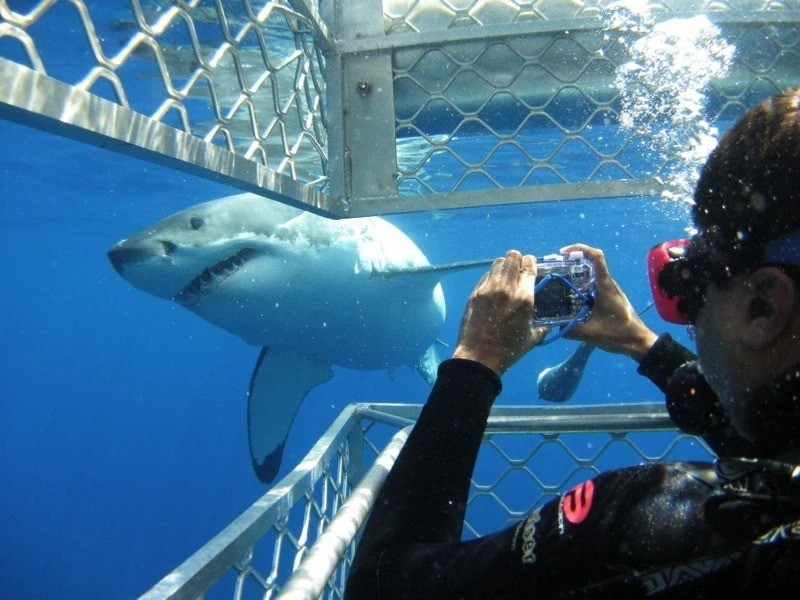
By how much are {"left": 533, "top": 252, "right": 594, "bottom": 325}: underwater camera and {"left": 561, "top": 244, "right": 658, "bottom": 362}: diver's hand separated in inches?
11.7

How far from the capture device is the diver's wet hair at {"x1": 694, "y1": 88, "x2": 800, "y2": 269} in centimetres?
88

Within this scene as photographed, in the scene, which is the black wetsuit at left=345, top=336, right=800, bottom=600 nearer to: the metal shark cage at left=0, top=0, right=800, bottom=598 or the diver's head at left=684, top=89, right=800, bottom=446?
the diver's head at left=684, top=89, right=800, bottom=446

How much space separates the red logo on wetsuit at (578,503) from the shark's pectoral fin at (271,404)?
5778 millimetres

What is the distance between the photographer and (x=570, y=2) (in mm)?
3395

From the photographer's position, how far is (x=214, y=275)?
16.9ft

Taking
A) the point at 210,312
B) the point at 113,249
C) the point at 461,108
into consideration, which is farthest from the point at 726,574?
the point at 210,312

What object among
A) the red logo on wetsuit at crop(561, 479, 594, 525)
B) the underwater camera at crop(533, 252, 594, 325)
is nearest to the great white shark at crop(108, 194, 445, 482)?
the underwater camera at crop(533, 252, 594, 325)

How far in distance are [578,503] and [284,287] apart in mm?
4756

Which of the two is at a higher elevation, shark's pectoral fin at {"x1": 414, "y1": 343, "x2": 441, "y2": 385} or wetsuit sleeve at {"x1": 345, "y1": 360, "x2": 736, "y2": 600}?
wetsuit sleeve at {"x1": 345, "y1": 360, "x2": 736, "y2": 600}

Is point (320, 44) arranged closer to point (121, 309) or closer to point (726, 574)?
point (726, 574)

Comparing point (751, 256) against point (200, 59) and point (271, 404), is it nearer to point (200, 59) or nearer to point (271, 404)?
point (200, 59)

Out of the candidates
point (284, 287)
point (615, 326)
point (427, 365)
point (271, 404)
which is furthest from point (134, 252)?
point (427, 365)

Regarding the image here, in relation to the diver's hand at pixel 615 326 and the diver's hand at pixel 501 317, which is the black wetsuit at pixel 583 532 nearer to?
the diver's hand at pixel 501 317

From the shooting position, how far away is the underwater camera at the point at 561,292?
158 centimetres
